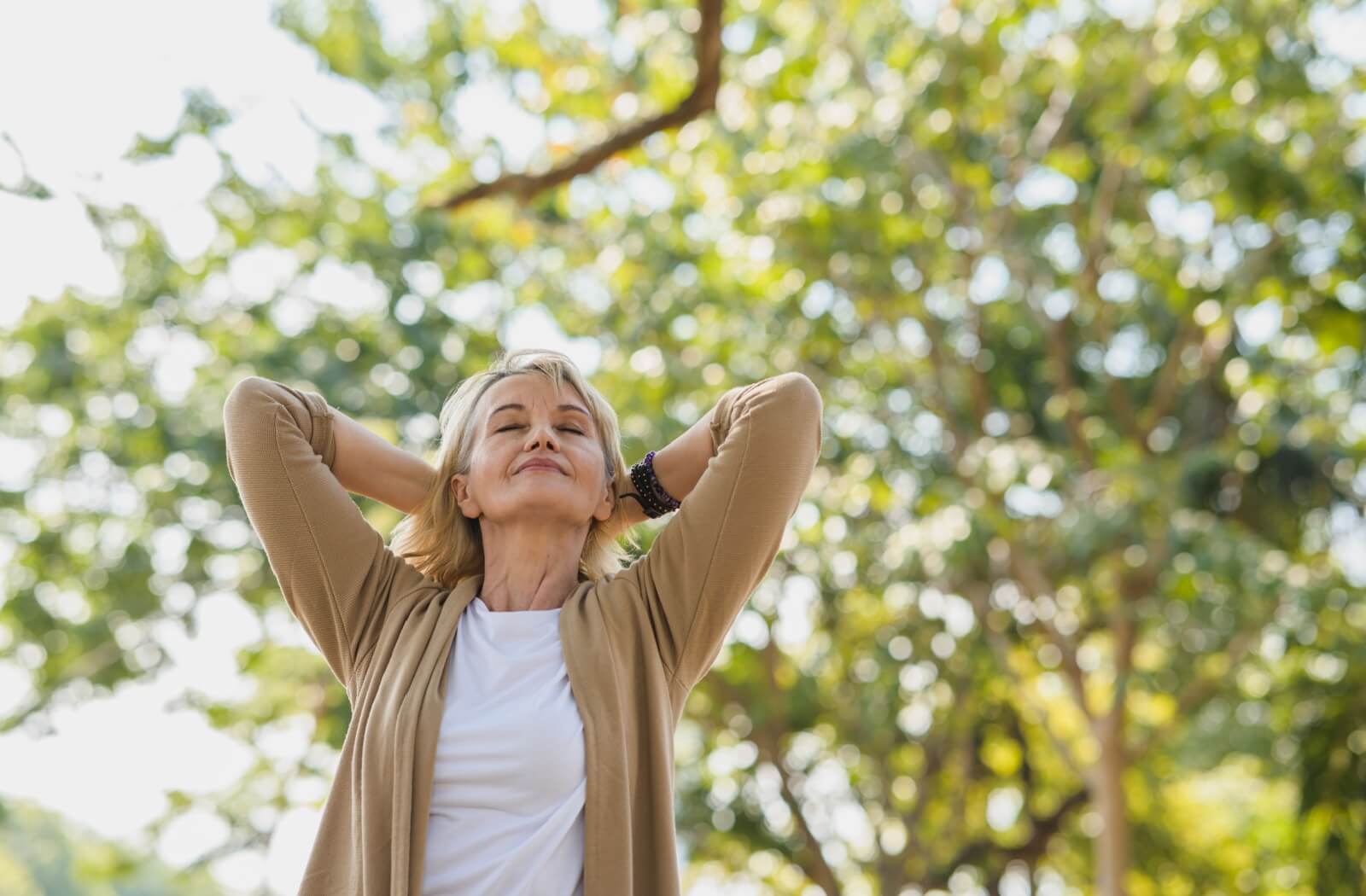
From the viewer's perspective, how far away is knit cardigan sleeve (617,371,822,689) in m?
1.97

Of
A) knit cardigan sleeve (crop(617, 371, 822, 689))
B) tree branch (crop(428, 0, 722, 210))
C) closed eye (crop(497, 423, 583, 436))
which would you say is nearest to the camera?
knit cardigan sleeve (crop(617, 371, 822, 689))

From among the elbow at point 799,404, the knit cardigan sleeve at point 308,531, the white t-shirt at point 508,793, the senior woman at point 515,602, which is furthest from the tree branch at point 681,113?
the white t-shirt at point 508,793

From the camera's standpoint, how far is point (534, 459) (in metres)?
2.04

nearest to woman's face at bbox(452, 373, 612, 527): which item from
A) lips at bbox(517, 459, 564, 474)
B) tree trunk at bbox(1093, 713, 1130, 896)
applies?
lips at bbox(517, 459, 564, 474)

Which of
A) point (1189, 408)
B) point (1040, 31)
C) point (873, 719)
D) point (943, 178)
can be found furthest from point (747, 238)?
point (873, 719)

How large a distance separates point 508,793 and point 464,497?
504 millimetres

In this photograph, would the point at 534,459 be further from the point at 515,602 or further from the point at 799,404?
the point at 799,404

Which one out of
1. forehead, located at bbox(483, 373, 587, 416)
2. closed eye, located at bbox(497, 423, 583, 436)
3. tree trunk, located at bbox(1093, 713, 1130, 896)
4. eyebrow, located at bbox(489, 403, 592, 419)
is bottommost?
closed eye, located at bbox(497, 423, 583, 436)

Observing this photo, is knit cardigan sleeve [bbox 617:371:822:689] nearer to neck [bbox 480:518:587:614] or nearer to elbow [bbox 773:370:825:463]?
elbow [bbox 773:370:825:463]

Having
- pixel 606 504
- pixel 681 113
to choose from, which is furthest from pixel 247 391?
pixel 681 113

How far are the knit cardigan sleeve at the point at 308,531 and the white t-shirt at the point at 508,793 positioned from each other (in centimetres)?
23

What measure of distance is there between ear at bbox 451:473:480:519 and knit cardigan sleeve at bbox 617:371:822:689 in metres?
0.25

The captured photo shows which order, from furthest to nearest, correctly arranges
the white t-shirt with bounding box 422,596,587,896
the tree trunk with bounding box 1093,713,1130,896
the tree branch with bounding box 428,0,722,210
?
the tree trunk with bounding box 1093,713,1130,896, the tree branch with bounding box 428,0,722,210, the white t-shirt with bounding box 422,596,587,896

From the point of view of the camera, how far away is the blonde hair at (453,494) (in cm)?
217
